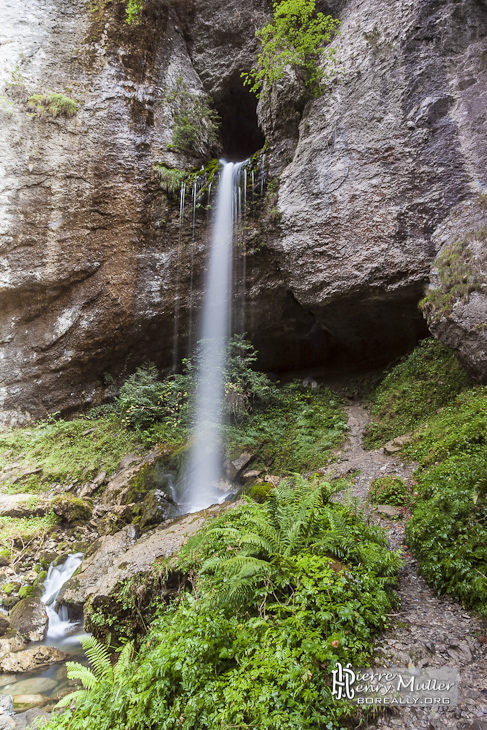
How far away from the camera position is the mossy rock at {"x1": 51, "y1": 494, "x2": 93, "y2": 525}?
7.47 metres

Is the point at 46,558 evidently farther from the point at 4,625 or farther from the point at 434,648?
the point at 434,648

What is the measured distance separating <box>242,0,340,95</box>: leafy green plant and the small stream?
1266cm

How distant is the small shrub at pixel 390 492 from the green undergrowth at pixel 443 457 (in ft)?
0.64

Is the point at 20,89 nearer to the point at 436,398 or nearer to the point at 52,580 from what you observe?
the point at 52,580

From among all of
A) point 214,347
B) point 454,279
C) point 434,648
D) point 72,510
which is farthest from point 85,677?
point 214,347

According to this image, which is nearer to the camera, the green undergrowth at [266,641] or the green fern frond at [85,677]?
the green undergrowth at [266,641]

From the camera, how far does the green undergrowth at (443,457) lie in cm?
269

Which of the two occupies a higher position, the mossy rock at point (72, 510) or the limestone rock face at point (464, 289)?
the limestone rock face at point (464, 289)

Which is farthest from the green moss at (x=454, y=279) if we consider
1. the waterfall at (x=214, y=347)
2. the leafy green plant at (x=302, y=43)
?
the leafy green plant at (x=302, y=43)

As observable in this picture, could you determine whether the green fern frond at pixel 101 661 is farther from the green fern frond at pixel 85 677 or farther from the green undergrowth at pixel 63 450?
the green undergrowth at pixel 63 450

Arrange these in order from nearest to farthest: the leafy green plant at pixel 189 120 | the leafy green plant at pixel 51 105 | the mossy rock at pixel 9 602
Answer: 1. the mossy rock at pixel 9 602
2. the leafy green plant at pixel 51 105
3. the leafy green plant at pixel 189 120

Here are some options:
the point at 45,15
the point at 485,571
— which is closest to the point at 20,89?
the point at 45,15

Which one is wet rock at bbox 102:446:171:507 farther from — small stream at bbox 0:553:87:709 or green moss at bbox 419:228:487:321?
green moss at bbox 419:228:487:321

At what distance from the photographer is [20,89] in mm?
10273
